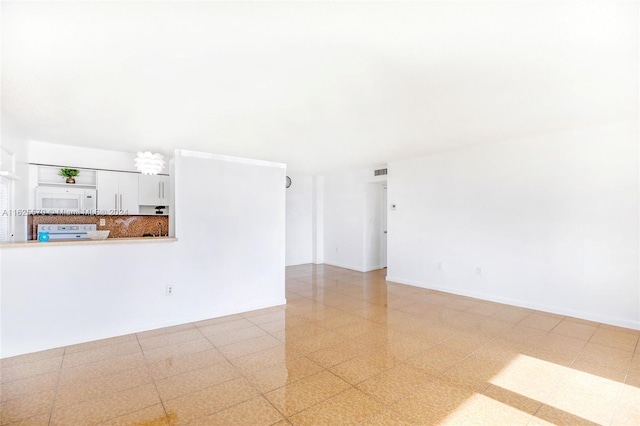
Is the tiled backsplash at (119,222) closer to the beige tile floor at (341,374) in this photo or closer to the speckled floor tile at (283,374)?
the beige tile floor at (341,374)

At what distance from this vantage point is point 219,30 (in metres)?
1.92

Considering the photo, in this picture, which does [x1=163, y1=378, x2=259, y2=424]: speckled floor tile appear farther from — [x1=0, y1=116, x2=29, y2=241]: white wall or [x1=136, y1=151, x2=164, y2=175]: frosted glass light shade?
[x1=0, y1=116, x2=29, y2=241]: white wall

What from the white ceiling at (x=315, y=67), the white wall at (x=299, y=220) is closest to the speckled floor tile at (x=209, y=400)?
the white ceiling at (x=315, y=67)

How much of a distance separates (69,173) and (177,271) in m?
2.77

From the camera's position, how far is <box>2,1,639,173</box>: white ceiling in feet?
5.86

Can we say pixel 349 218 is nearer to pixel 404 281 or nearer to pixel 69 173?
pixel 404 281

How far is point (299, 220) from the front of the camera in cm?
824

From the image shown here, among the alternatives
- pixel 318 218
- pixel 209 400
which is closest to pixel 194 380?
pixel 209 400

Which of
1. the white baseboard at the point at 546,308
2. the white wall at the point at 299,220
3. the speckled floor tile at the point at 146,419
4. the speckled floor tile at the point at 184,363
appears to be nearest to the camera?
the speckled floor tile at the point at 146,419

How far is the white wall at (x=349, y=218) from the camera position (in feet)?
23.8

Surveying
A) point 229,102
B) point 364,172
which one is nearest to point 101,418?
point 229,102

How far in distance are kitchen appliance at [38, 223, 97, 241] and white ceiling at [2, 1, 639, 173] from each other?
1.72 m

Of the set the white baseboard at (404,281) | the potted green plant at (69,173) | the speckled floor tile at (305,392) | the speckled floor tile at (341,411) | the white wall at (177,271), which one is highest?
the potted green plant at (69,173)

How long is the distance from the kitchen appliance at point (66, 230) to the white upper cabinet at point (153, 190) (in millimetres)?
943
